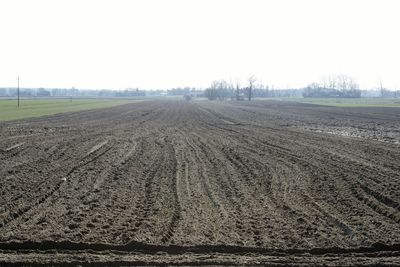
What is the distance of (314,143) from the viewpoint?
20328 mm

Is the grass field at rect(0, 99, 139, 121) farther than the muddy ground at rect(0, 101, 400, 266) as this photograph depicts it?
Yes

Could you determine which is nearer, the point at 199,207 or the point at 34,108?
the point at 199,207

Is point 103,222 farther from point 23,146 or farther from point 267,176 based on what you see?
point 23,146

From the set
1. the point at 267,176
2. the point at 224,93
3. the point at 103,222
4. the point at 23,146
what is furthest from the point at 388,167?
the point at 224,93

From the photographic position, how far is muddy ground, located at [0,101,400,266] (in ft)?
21.4

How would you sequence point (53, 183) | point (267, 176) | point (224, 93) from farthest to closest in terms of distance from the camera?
point (224, 93) → point (267, 176) → point (53, 183)

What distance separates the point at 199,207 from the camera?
29.3 ft

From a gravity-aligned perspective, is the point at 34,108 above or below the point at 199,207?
above

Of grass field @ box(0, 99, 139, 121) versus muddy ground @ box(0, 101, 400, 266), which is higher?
grass field @ box(0, 99, 139, 121)

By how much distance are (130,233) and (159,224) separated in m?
0.71

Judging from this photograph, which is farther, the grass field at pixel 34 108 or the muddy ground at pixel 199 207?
the grass field at pixel 34 108

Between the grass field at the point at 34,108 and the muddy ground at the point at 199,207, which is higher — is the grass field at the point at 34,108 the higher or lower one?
the higher one

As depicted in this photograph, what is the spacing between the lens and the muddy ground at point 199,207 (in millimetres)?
6512

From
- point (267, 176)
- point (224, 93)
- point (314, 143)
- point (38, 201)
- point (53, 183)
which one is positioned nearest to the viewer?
point (38, 201)
